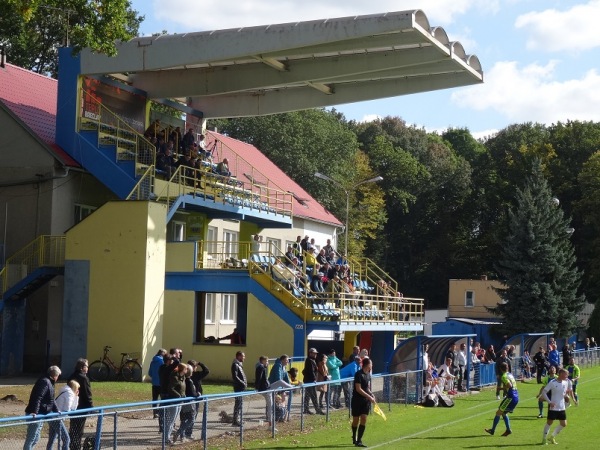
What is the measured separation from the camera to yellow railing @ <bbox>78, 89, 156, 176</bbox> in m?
37.0

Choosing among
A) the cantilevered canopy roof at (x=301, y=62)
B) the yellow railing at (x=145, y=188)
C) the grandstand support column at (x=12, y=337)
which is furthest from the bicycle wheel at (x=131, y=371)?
the cantilevered canopy roof at (x=301, y=62)

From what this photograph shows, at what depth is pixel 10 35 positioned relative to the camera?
52062 mm

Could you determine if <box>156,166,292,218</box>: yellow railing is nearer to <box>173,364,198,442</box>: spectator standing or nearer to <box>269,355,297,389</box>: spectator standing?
<box>269,355,297,389</box>: spectator standing

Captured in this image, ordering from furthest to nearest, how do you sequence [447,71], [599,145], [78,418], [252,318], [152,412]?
[599,145] → [447,71] → [252,318] → [152,412] → [78,418]

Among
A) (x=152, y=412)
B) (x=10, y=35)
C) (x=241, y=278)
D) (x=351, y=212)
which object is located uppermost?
(x=10, y=35)

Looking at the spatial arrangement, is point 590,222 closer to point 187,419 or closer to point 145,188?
point 145,188

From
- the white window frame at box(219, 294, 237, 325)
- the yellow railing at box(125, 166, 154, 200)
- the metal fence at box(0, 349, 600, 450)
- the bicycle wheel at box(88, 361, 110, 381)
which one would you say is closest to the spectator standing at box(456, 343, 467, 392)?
the metal fence at box(0, 349, 600, 450)

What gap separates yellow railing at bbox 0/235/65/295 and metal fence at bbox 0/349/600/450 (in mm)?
13464

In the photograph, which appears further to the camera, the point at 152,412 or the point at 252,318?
the point at 252,318

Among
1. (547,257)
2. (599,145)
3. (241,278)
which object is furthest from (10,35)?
(599,145)

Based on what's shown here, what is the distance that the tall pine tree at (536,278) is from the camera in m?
54.0

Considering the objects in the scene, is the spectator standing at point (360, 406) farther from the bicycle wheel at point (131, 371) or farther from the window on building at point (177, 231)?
the window on building at point (177, 231)

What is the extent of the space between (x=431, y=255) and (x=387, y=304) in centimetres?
4585

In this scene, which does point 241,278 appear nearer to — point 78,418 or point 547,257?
point 78,418
